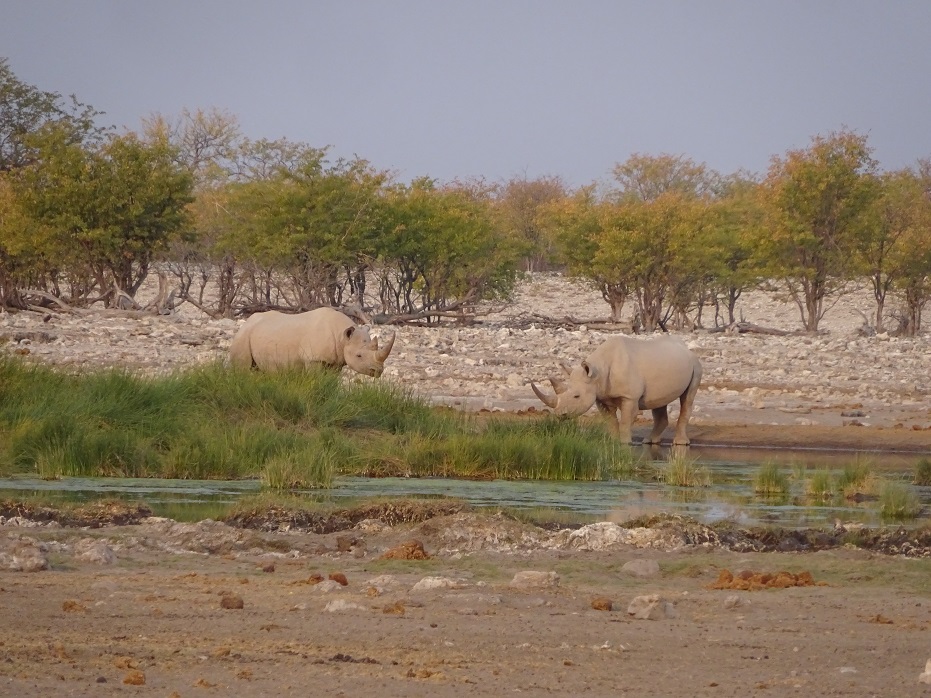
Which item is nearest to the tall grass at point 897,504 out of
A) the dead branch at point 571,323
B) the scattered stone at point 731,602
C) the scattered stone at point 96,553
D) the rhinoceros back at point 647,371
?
the scattered stone at point 731,602

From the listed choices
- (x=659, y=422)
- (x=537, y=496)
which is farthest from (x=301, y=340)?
(x=537, y=496)

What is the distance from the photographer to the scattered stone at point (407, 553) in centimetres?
785

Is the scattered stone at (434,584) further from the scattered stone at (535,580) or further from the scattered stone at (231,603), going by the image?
the scattered stone at (231,603)

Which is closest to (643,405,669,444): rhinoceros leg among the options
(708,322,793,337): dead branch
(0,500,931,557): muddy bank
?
(0,500,931,557): muddy bank

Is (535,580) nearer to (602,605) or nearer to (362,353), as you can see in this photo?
(602,605)

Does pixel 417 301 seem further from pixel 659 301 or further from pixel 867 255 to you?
pixel 867 255

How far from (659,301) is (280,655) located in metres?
36.0

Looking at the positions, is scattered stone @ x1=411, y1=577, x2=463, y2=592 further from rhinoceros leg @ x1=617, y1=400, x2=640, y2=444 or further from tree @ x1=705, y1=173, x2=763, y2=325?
tree @ x1=705, y1=173, x2=763, y2=325

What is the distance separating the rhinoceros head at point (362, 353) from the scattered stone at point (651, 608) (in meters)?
11.9

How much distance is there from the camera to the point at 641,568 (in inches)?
299

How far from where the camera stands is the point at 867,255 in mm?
42125

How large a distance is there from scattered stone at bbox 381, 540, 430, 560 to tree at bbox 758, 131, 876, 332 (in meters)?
33.6

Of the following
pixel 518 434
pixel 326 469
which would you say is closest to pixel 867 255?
pixel 518 434

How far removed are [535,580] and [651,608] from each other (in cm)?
95
